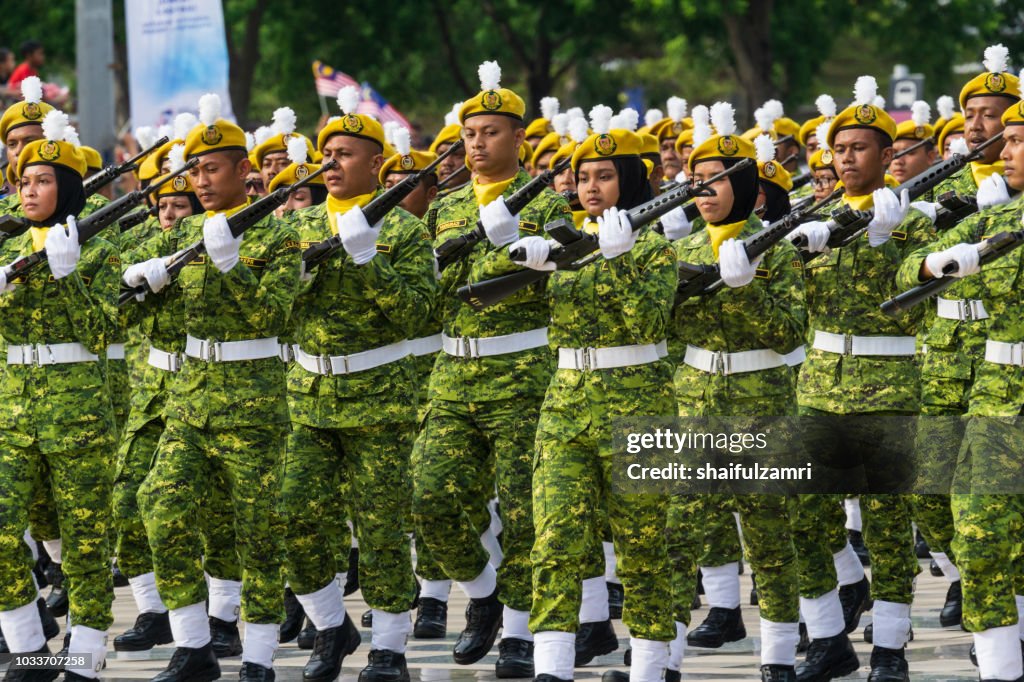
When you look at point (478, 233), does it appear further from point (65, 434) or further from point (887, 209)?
point (65, 434)

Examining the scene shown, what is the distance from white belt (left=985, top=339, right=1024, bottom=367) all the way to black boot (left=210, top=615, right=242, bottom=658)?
12.3 feet

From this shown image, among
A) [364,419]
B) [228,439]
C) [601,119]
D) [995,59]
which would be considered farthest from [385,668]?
[995,59]

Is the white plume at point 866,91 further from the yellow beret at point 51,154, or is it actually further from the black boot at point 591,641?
the yellow beret at point 51,154

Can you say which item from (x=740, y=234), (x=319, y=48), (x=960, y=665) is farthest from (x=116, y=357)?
(x=319, y=48)

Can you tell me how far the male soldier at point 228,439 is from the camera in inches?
340

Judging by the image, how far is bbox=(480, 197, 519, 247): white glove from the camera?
28.1 ft

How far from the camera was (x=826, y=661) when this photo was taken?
8.70m

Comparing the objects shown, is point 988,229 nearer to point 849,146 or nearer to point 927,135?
point 849,146

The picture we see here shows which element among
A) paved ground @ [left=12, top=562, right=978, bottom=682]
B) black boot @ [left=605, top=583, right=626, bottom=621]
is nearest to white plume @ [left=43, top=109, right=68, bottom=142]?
paved ground @ [left=12, top=562, right=978, bottom=682]

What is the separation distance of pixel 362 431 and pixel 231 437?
561mm

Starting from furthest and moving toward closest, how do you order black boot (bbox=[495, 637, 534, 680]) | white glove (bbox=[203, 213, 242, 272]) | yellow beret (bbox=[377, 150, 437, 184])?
yellow beret (bbox=[377, 150, 437, 184]), black boot (bbox=[495, 637, 534, 680]), white glove (bbox=[203, 213, 242, 272])

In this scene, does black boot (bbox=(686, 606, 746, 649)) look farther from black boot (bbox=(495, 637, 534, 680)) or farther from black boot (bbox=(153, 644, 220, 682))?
black boot (bbox=(153, 644, 220, 682))

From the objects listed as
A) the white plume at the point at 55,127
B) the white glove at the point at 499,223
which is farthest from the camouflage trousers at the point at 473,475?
the white plume at the point at 55,127

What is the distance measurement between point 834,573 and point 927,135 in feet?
13.3
